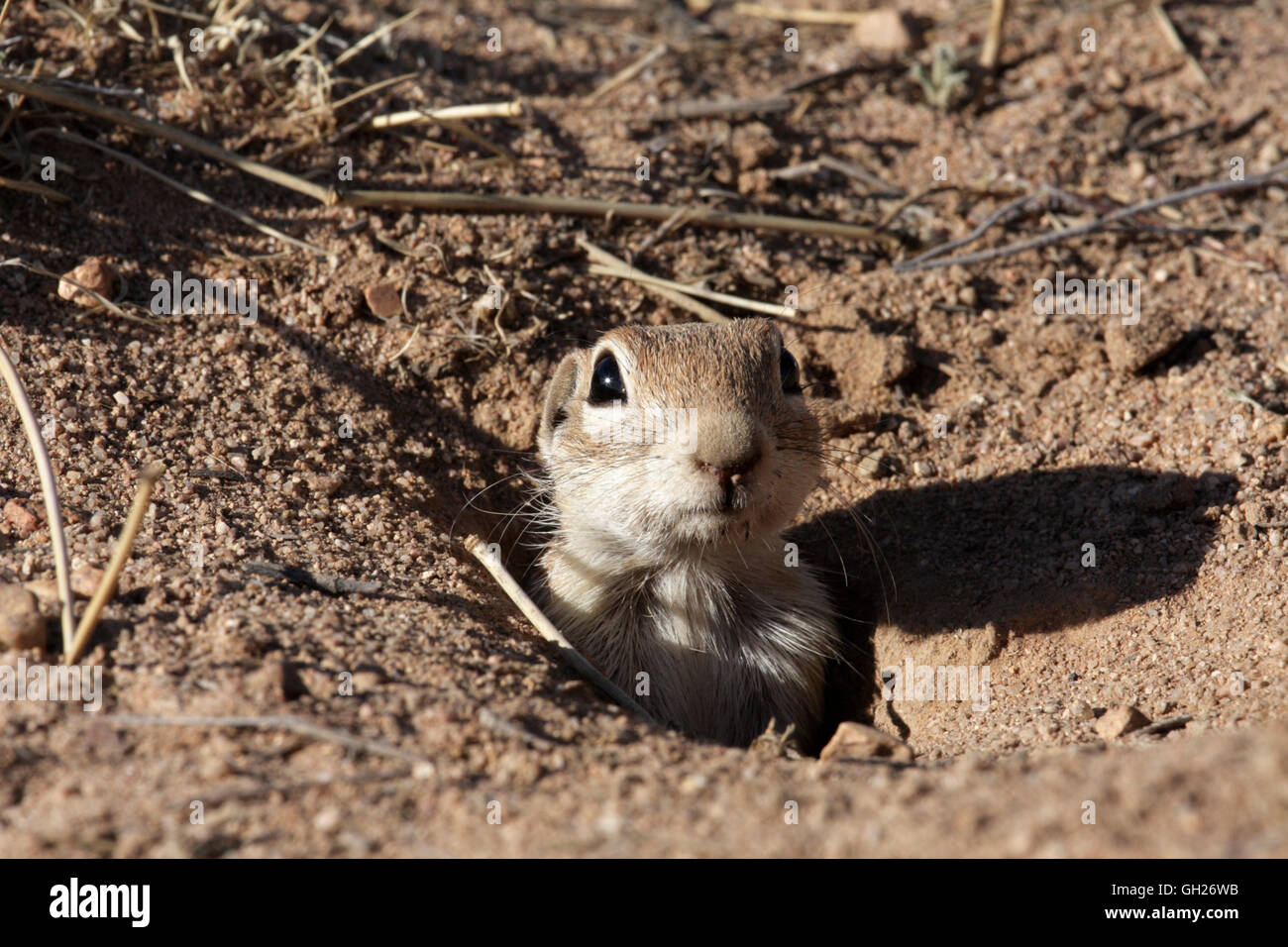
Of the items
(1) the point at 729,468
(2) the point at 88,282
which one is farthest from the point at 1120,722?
(2) the point at 88,282

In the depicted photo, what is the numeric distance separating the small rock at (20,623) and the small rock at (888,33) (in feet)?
21.9

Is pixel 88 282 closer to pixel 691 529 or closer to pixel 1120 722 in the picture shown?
pixel 691 529

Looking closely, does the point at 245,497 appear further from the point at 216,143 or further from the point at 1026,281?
the point at 1026,281

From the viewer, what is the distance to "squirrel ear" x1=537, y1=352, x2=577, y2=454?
559 cm

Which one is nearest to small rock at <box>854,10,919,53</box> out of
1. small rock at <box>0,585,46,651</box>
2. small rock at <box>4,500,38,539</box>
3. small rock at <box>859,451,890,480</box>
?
small rock at <box>859,451,890,480</box>

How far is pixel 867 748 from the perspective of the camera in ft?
13.9

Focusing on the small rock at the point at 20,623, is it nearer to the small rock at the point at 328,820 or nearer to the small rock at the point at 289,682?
the small rock at the point at 289,682

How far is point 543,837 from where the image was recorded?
2.81 meters

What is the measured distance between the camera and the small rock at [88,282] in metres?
5.32

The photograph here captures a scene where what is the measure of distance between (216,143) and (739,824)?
4962 mm

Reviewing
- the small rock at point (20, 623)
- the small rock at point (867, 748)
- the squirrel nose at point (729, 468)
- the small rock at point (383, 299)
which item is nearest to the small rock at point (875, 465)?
the squirrel nose at point (729, 468)

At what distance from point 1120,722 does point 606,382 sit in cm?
255

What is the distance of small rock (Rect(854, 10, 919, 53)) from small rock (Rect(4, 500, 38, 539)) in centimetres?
633

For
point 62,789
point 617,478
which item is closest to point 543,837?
point 62,789
